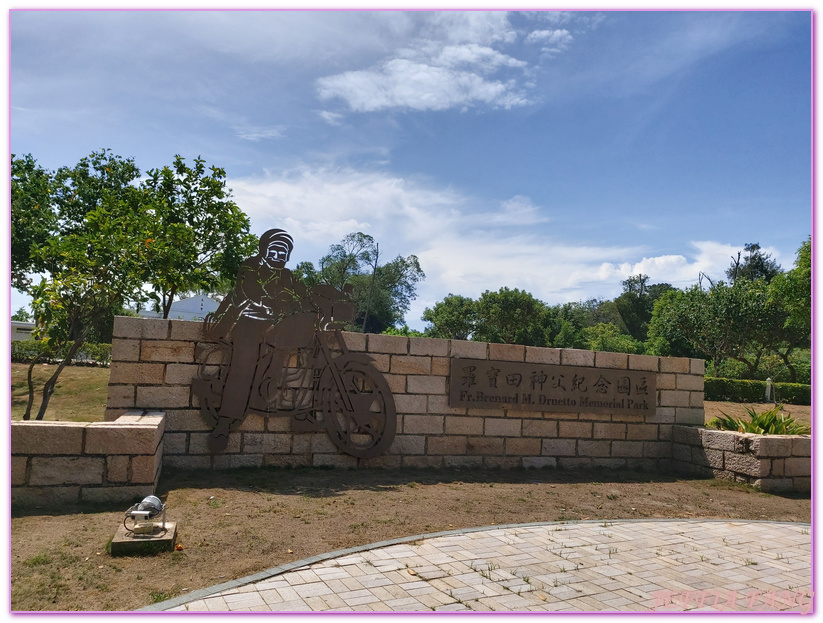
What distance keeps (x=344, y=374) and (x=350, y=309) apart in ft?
2.95

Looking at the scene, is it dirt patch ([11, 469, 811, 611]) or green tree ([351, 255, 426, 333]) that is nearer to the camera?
dirt patch ([11, 469, 811, 611])

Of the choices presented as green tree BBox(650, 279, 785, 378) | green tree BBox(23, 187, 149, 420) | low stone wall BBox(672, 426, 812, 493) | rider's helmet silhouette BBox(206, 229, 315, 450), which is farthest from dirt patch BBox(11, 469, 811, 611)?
green tree BBox(650, 279, 785, 378)

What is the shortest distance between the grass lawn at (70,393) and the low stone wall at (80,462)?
6.61m

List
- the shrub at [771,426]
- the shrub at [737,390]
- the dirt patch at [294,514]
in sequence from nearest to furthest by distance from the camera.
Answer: the dirt patch at [294,514] → the shrub at [771,426] → the shrub at [737,390]

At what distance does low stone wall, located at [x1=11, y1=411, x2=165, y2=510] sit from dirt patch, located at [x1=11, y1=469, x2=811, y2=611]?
0.22m

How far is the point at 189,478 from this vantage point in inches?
277

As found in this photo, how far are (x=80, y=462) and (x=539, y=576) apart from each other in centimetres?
428

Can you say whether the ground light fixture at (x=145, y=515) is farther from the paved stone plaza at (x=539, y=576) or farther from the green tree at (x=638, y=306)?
the green tree at (x=638, y=306)

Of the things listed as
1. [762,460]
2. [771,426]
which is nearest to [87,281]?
[762,460]

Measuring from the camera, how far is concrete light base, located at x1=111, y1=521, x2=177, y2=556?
4.48 m

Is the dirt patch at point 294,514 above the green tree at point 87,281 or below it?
below

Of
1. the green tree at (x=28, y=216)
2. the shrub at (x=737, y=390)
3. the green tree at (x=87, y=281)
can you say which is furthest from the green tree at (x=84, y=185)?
the shrub at (x=737, y=390)

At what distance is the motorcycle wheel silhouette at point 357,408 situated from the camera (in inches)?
316

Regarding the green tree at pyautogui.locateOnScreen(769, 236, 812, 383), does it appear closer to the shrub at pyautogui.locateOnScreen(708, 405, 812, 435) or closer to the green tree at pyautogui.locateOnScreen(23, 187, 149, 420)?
the shrub at pyautogui.locateOnScreen(708, 405, 812, 435)
